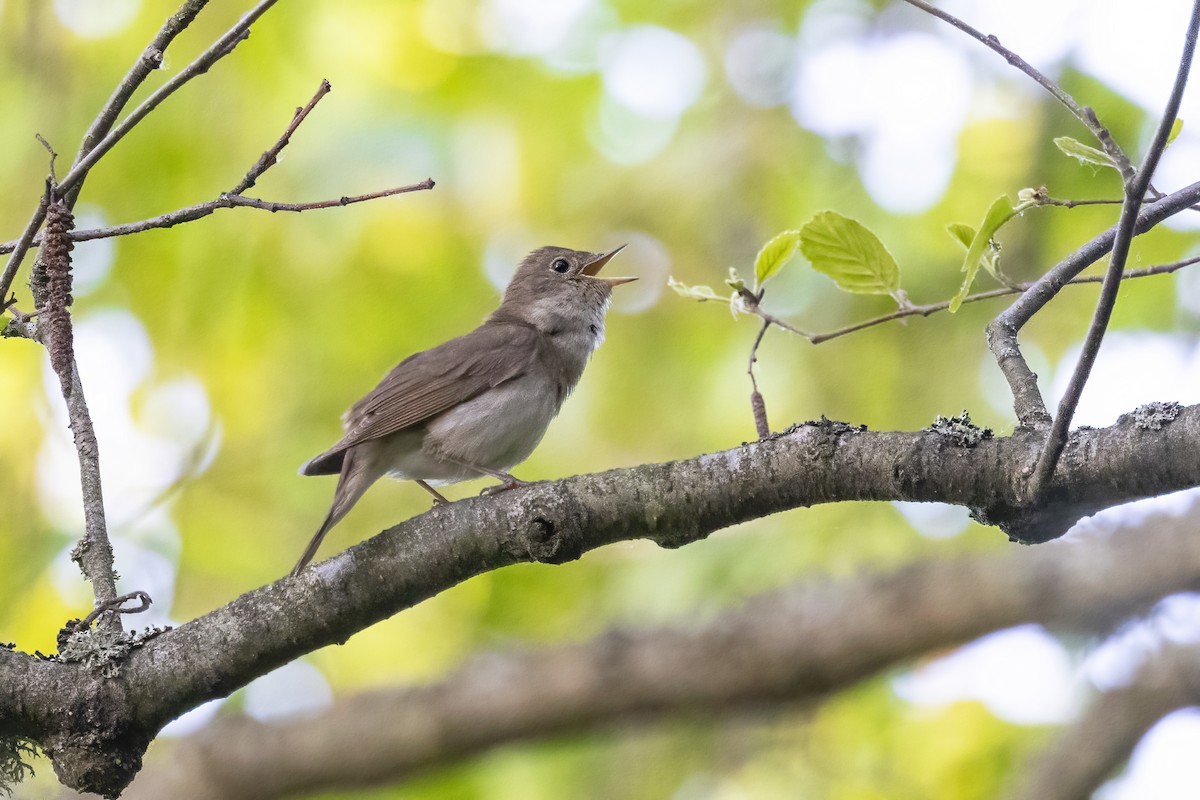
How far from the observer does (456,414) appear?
5215 mm

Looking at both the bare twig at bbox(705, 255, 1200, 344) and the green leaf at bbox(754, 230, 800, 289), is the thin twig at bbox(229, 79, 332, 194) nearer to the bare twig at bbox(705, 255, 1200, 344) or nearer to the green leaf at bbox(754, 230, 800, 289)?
the bare twig at bbox(705, 255, 1200, 344)

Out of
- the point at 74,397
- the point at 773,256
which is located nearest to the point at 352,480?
the point at 74,397

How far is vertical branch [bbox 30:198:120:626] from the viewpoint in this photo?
321 centimetres

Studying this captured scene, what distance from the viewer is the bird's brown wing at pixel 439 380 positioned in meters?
5.02

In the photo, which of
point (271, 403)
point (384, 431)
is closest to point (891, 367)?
point (384, 431)

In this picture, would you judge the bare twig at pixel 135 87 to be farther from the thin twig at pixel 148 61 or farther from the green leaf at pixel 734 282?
the green leaf at pixel 734 282

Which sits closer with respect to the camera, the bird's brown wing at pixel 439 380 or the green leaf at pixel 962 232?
the green leaf at pixel 962 232

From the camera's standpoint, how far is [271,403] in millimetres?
7898

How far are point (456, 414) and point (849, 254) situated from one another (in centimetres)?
245

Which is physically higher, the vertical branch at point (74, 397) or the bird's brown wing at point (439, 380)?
the bird's brown wing at point (439, 380)

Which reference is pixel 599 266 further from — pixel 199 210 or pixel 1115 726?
pixel 199 210

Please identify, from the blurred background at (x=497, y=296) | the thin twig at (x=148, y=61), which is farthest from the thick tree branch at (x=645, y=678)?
the thin twig at (x=148, y=61)

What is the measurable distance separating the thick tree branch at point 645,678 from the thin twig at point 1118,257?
418 centimetres

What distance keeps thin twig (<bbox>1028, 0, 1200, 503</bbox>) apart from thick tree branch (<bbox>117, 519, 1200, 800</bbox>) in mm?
4177
